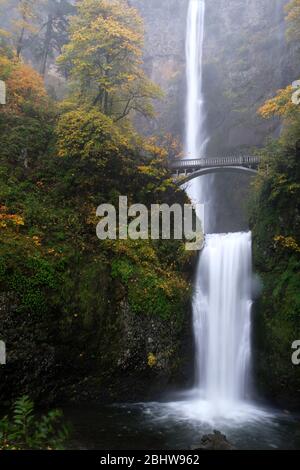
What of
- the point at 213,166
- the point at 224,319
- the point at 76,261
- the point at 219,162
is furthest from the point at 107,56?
the point at 224,319

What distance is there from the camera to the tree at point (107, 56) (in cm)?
2094

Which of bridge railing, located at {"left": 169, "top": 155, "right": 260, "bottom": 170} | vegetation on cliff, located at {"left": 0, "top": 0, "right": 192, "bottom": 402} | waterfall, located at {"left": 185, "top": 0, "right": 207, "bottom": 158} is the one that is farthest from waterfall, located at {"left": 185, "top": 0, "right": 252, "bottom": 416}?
waterfall, located at {"left": 185, "top": 0, "right": 207, "bottom": 158}

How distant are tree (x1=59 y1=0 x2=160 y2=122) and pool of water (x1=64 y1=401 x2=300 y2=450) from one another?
1509 cm

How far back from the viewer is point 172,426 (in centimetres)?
1091

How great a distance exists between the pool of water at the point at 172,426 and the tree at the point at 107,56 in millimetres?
15086

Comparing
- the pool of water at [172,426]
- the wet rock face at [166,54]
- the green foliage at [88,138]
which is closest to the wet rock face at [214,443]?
the pool of water at [172,426]

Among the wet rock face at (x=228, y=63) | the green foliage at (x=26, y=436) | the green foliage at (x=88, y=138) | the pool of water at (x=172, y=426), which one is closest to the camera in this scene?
the green foliage at (x=26, y=436)

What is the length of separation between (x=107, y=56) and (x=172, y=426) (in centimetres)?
1857

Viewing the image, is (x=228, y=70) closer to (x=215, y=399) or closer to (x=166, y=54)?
(x=166, y=54)

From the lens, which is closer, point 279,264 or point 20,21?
point 279,264

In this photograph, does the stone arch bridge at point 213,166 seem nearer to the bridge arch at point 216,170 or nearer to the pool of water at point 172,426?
the bridge arch at point 216,170

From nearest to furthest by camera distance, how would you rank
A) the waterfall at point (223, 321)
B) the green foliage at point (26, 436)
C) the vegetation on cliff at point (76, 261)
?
the green foliage at point (26, 436)
the vegetation on cliff at point (76, 261)
the waterfall at point (223, 321)

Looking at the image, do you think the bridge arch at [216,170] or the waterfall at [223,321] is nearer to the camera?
the waterfall at [223,321]

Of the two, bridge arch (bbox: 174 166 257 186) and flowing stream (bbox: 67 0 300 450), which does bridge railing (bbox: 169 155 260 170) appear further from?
flowing stream (bbox: 67 0 300 450)
